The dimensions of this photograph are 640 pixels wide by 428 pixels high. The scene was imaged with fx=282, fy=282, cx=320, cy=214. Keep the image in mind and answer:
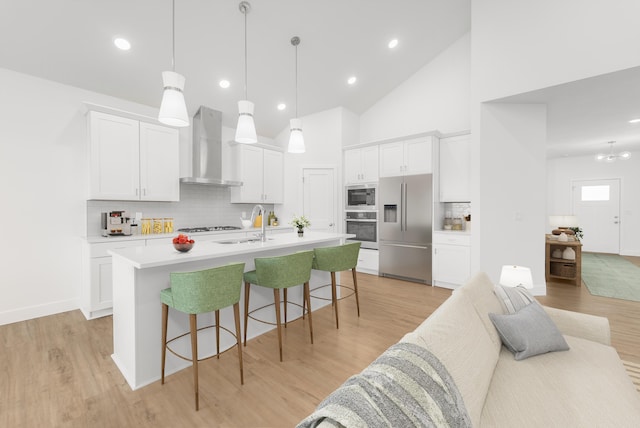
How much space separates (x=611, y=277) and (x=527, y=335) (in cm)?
527

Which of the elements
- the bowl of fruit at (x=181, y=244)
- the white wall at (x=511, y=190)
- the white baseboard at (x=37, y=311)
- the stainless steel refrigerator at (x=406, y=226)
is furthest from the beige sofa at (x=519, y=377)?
the white baseboard at (x=37, y=311)

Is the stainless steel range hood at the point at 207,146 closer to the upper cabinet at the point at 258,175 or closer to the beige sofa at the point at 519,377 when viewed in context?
the upper cabinet at the point at 258,175

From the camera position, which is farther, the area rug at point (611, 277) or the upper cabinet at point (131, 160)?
the area rug at point (611, 277)

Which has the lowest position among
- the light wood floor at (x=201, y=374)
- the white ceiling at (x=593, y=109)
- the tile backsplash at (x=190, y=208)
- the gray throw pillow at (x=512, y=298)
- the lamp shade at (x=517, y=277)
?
the light wood floor at (x=201, y=374)

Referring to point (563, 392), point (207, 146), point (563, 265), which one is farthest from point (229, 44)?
point (563, 265)

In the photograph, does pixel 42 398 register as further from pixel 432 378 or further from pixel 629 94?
pixel 629 94

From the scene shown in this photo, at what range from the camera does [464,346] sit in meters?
1.28

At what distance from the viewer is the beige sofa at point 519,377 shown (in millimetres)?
1146

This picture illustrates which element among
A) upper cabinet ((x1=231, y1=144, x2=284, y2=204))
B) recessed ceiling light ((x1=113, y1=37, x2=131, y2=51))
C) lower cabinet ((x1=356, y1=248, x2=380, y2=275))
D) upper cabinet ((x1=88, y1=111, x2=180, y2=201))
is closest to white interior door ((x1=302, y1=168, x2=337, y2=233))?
upper cabinet ((x1=231, y1=144, x2=284, y2=204))

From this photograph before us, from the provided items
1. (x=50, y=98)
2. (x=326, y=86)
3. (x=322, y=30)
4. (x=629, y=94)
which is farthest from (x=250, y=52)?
(x=629, y=94)

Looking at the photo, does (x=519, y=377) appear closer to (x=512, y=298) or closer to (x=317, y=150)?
(x=512, y=298)

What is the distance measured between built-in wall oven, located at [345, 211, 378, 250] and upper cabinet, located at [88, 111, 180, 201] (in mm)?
3110

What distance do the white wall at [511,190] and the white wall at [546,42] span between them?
456 millimetres

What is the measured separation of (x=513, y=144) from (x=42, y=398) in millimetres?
5525
